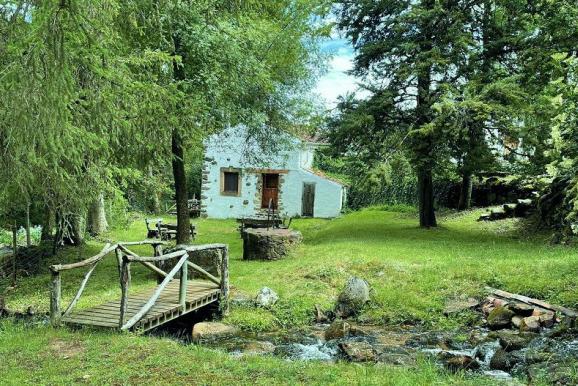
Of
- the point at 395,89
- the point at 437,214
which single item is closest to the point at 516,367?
the point at 395,89

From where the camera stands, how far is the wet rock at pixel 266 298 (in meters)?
9.95

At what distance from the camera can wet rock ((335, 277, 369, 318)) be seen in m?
9.77

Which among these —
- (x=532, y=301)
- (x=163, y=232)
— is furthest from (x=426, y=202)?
(x=163, y=232)

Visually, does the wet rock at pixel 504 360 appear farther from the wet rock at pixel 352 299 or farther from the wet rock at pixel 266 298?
the wet rock at pixel 266 298

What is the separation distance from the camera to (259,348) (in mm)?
7926

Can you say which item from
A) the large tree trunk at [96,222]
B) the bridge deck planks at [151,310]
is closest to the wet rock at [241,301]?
the bridge deck planks at [151,310]

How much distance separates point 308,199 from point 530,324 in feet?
68.6

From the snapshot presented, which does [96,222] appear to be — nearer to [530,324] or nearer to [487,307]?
[487,307]

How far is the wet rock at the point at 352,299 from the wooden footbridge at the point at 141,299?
221 cm

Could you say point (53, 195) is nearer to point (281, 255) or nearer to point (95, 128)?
point (95, 128)

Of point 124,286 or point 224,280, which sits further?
point 224,280

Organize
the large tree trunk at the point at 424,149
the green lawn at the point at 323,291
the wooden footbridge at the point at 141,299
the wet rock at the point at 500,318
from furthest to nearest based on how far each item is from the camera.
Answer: the large tree trunk at the point at 424,149, the wet rock at the point at 500,318, the wooden footbridge at the point at 141,299, the green lawn at the point at 323,291

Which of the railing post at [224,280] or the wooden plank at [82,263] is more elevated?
the wooden plank at [82,263]

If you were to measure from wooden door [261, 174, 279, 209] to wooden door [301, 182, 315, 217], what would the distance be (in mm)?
1542
